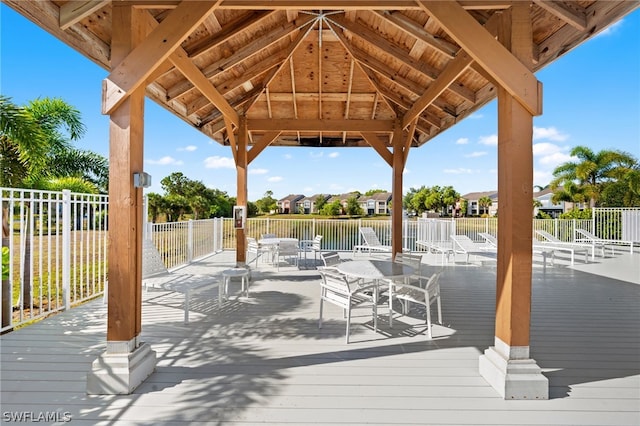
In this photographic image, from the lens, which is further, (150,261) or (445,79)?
(150,261)

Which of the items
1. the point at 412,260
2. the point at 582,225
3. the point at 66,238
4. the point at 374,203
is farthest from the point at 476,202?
the point at 66,238

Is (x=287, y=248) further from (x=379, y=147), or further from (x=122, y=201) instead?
(x=122, y=201)

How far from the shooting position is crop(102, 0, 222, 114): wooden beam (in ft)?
8.32

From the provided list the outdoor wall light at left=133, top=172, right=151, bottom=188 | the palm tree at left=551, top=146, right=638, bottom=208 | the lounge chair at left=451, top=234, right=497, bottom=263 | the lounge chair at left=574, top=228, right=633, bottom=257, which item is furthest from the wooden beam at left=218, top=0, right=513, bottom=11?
the palm tree at left=551, top=146, right=638, bottom=208

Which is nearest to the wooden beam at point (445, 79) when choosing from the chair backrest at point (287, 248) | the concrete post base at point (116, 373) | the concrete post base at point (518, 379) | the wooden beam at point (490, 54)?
the wooden beam at point (490, 54)

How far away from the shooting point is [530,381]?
2443mm

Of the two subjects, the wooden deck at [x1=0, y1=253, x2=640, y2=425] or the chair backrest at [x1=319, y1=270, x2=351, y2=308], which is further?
the chair backrest at [x1=319, y1=270, x2=351, y2=308]

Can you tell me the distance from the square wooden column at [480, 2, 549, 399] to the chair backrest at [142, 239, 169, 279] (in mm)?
4597

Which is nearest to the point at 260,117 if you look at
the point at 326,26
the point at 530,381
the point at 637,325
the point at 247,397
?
the point at 326,26

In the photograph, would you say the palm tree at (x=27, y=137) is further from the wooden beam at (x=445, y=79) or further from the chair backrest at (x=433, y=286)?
the wooden beam at (x=445, y=79)

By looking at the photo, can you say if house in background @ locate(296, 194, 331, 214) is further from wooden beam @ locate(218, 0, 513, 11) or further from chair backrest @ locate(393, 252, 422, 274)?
wooden beam @ locate(218, 0, 513, 11)

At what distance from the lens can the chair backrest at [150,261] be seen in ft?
15.5

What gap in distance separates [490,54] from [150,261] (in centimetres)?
511

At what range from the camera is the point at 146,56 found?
255 cm
